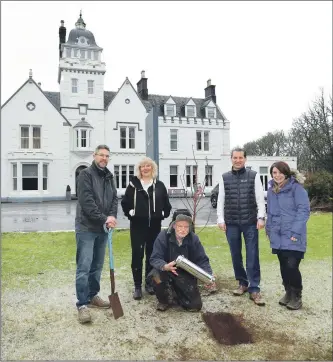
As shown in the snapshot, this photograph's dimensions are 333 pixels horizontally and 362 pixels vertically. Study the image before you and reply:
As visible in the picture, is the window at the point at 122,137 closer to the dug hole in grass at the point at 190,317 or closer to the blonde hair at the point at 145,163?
the dug hole in grass at the point at 190,317

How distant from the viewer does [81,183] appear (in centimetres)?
344

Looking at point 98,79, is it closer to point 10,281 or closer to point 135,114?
point 135,114

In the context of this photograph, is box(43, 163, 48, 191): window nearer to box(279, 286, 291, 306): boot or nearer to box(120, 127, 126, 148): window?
box(120, 127, 126, 148): window

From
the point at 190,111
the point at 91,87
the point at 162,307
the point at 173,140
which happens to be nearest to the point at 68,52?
the point at 91,87

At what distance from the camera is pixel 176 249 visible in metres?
3.79

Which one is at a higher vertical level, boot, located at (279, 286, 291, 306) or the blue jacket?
the blue jacket

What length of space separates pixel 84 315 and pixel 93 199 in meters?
1.18

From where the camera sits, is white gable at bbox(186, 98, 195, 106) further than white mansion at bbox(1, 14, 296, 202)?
Yes

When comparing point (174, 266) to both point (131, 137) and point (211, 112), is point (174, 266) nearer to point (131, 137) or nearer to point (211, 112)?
point (131, 137)

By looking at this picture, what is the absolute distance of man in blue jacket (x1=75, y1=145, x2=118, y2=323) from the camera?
11.2ft

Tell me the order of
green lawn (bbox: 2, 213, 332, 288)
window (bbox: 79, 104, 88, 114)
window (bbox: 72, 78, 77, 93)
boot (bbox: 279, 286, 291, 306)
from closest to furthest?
boot (bbox: 279, 286, 291, 306) < green lawn (bbox: 2, 213, 332, 288) < window (bbox: 72, 78, 77, 93) < window (bbox: 79, 104, 88, 114)

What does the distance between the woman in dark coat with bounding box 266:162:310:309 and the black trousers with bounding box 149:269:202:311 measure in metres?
1.03

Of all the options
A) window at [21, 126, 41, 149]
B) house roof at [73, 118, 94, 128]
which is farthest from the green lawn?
house roof at [73, 118, 94, 128]

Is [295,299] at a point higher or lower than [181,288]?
lower
